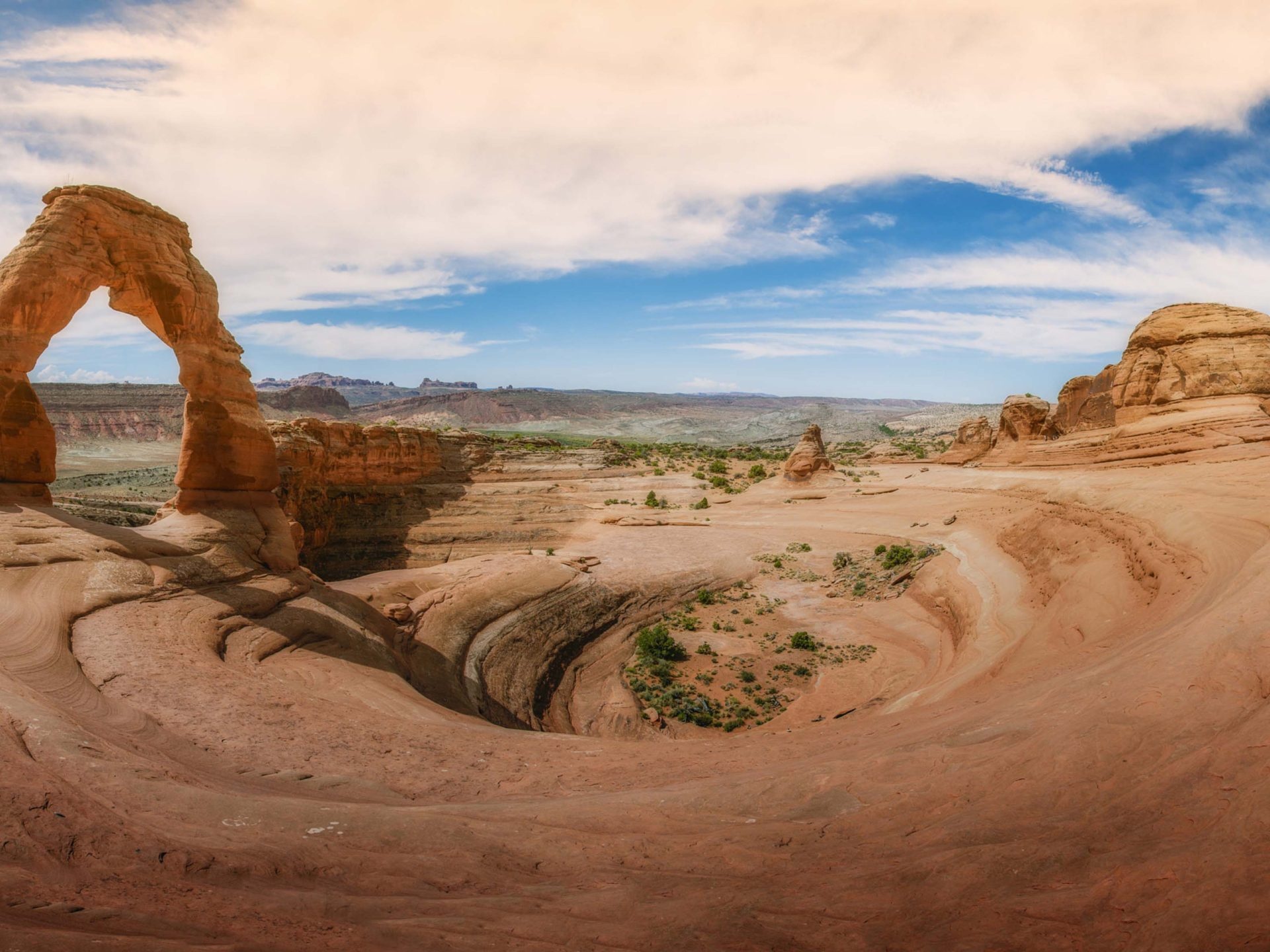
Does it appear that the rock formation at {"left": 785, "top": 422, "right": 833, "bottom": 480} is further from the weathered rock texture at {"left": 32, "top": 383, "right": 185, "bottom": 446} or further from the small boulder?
the weathered rock texture at {"left": 32, "top": 383, "right": 185, "bottom": 446}

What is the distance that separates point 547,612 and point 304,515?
16866mm

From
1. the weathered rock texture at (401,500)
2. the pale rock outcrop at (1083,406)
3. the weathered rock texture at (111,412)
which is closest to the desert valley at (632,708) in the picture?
the weathered rock texture at (401,500)

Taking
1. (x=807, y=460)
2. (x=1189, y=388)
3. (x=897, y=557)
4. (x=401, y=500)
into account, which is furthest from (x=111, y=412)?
(x=1189, y=388)

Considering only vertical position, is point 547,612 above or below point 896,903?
below

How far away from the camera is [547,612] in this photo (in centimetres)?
1908

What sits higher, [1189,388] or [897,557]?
[1189,388]

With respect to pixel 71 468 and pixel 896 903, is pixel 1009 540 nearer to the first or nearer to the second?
pixel 896 903

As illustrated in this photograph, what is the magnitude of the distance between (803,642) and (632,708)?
553cm

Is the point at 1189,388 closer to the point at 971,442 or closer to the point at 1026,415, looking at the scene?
the point at 1026,415

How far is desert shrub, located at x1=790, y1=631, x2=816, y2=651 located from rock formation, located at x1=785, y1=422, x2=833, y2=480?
23893mm

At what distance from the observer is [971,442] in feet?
149

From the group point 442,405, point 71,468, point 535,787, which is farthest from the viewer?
point 442,405

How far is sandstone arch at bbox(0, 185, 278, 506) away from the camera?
1238 centimetres

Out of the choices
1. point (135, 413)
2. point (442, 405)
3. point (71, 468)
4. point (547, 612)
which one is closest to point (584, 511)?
point (547, 612)
